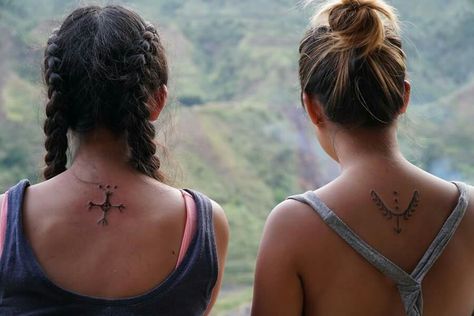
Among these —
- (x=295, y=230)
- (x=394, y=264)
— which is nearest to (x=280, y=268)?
(x=295, y=230)

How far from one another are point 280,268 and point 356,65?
14.2 inches

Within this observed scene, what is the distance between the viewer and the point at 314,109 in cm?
138

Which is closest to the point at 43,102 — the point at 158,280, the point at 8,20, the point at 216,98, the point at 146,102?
the point at 146,102

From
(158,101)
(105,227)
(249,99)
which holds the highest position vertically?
(158,101)

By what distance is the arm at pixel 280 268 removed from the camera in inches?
51.6

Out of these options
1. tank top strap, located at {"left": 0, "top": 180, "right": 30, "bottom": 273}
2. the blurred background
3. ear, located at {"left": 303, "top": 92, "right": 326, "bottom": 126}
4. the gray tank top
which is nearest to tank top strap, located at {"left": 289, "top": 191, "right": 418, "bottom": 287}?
the gray tank top

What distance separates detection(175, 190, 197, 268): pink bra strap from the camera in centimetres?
130

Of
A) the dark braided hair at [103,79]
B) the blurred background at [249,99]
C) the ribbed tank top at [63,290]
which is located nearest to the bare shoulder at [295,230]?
the ribbed tank top at [63,290]

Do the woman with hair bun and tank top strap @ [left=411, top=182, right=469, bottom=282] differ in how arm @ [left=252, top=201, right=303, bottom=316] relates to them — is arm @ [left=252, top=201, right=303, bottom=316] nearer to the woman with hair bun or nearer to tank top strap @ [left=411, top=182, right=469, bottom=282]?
the woman with hair bun

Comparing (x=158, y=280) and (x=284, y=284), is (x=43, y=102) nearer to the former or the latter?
(x=158, y=280)

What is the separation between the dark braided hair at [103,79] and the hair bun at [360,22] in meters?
0.32

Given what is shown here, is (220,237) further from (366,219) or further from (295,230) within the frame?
(366,219)

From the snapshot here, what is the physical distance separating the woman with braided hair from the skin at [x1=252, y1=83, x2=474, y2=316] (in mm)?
113

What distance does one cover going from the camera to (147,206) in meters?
1.30
